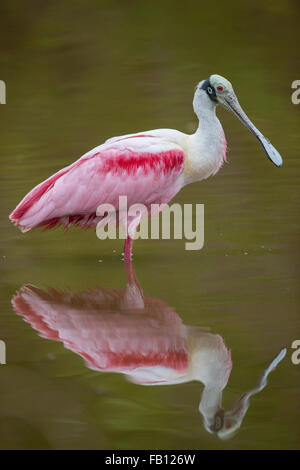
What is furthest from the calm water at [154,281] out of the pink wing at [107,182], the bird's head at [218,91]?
the bird's head at [218,91]

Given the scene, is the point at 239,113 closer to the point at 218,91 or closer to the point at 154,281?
the point at 218,91

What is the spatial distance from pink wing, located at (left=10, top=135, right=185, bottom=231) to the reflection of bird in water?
2.28 ft

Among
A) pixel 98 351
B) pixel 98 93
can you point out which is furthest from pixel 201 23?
pixel 98 351

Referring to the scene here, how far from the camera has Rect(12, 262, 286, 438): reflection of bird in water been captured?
632cm

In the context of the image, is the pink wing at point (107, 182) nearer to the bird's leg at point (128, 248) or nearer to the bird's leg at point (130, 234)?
the bird's leg at point (130, 234)

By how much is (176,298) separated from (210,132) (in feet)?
→ 5.14

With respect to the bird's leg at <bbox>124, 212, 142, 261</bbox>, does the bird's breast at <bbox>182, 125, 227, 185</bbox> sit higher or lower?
higher

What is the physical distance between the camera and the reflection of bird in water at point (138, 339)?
6.32 meters

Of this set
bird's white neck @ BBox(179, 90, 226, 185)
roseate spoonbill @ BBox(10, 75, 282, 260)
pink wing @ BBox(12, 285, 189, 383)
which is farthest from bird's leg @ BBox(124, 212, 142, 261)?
pink wing @ BBox(12, 285, 189, 383)

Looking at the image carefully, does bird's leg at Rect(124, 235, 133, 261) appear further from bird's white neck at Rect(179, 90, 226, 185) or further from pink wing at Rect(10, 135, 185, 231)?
bird's white neck at Rect(179, 90, 226, 185)

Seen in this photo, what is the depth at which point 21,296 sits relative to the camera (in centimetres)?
833

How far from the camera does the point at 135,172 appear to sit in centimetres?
909

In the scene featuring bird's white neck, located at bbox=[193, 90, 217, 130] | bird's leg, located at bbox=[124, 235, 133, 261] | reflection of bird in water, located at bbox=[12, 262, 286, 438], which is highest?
bird's white neck, located at bbox=[193, 90, 217, 130]

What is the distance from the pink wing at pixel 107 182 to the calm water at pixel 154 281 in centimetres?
40
